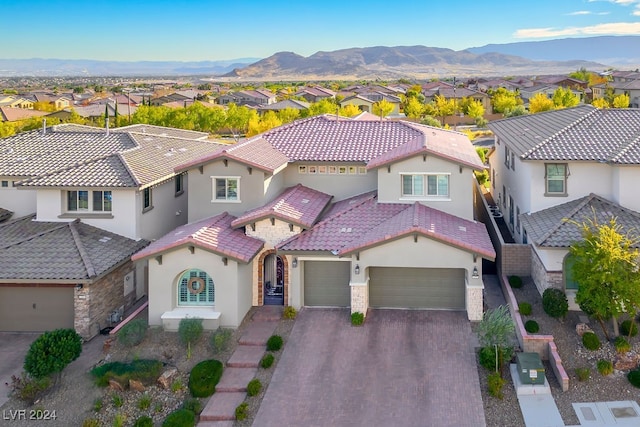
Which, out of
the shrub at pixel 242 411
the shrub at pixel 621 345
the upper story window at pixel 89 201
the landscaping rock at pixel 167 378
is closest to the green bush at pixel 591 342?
the shrub at pixel 621 345

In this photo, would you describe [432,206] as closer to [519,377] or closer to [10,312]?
[519,377]

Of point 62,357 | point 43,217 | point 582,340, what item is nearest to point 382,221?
point 582,340

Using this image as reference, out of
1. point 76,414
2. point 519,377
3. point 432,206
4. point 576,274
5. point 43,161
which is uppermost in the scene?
point 43,161

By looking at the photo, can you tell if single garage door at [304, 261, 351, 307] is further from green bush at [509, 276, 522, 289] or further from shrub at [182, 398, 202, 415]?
shrub at [182, 398, 202, 415]

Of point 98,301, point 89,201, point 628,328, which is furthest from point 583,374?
point 89,201

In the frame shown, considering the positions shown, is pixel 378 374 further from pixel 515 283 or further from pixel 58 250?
pixel 58 250

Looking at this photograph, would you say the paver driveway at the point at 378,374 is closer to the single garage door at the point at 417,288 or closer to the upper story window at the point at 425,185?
the single garage door at the point at 417,288
